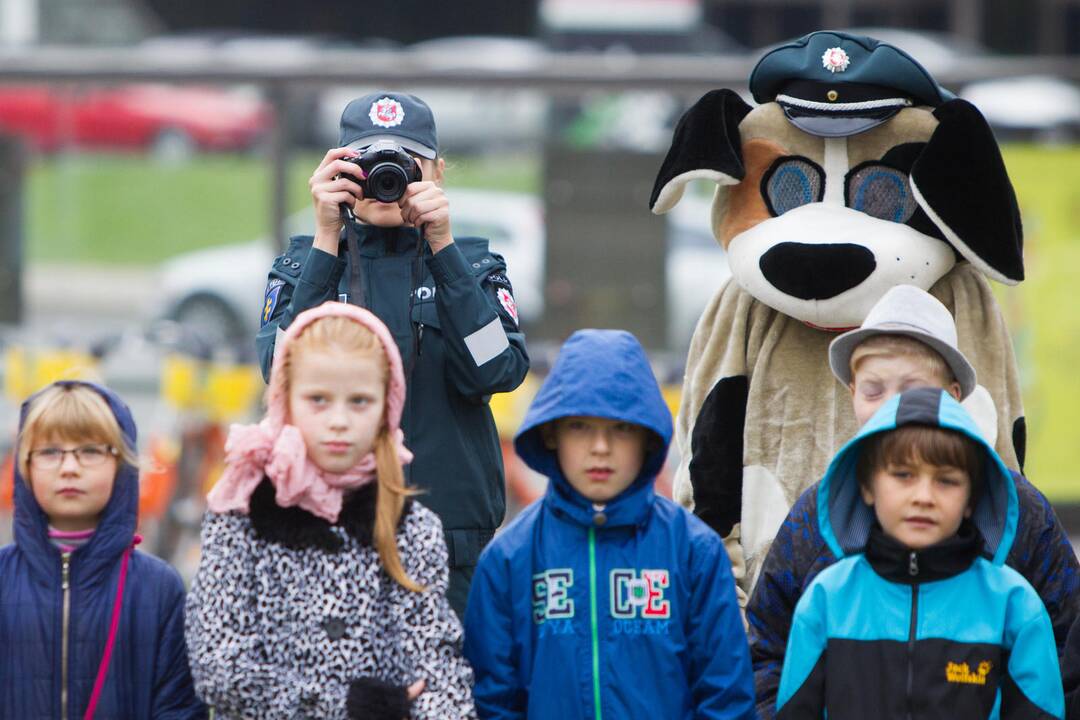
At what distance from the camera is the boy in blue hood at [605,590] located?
3123 millimetres

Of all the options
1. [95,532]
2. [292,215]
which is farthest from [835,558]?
[292,215]

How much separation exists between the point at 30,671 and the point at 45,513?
304mm

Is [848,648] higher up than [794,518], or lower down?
lower down

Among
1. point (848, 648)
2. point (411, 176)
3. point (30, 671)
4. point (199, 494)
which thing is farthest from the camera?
point (199, 494)

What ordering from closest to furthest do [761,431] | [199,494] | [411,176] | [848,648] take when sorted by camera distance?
[848,648] → [411,176] → [761,431] → [199,494]

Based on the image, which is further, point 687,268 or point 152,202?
point 152,202

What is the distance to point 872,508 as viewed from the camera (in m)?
3.21

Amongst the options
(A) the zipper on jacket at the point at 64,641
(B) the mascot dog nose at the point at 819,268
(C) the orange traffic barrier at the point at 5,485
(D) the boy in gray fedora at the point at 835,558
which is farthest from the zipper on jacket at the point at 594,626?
(C) the orange traffic barrier at the point at 5,485

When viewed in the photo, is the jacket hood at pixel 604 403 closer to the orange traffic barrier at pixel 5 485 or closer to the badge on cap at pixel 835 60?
the badge on cap at pixel 835 60

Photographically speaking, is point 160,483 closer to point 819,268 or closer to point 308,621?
point 819,268

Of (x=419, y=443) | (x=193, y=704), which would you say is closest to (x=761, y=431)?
(x=419, y=443)

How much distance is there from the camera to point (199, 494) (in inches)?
293

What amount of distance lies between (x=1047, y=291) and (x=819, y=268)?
443cm

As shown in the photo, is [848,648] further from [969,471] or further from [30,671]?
[30,671]
